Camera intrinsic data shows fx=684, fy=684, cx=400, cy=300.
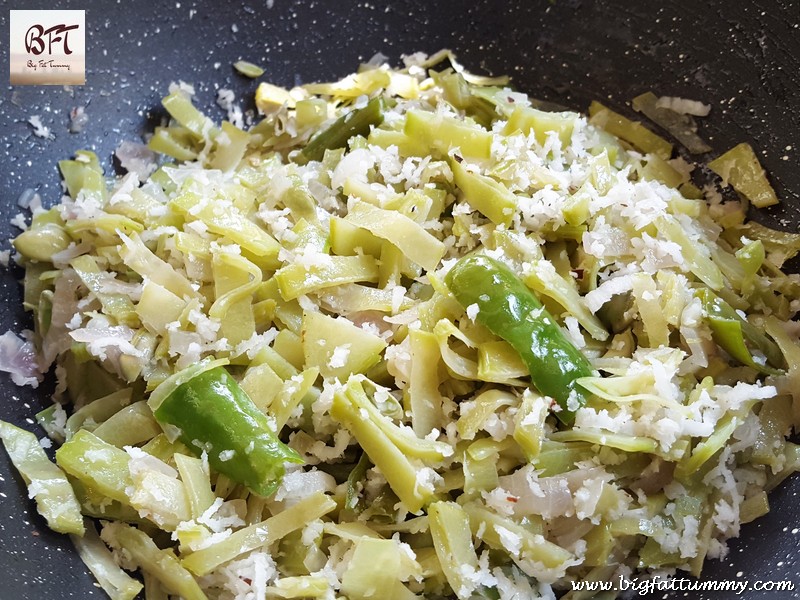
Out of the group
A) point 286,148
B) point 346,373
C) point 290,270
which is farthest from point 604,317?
point 286,148

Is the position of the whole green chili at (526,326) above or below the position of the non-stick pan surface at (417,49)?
below

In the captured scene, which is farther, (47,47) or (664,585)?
(47,47)

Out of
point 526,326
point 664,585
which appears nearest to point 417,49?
point 526,326

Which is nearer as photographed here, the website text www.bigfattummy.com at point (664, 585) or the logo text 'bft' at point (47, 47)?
the website text www.bigfattummy.com at point (664, 585)

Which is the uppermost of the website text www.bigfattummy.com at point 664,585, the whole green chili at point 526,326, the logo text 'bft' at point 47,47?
the logo text 'bft' at point 47,47

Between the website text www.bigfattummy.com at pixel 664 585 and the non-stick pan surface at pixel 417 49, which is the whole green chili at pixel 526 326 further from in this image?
the non-stick pan surface at pixel 417 49

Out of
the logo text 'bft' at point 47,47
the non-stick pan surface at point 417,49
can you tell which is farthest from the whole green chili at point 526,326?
the logo text 'bft' at point 47,47

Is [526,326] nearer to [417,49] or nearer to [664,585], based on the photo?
[664,585]
